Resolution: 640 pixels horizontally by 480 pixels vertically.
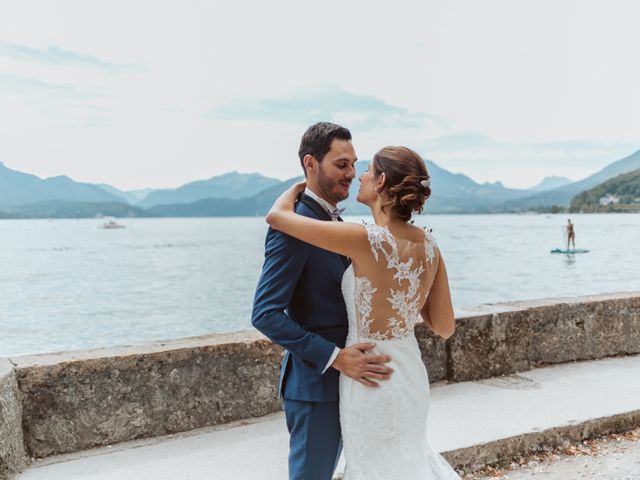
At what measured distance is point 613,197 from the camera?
6176 inches

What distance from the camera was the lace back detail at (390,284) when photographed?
7.68 ft

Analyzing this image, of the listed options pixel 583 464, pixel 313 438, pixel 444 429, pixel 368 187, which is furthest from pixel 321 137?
pixel 583 464

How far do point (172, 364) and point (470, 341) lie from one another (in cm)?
254

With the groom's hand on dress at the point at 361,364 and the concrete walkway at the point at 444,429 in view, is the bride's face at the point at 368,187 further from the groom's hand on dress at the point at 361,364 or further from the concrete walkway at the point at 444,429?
the concrete walkway at the point at 444,429

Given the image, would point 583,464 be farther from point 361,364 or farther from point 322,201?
point 322,201

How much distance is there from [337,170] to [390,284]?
→ 456 mm

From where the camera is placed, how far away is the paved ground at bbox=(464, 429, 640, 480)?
13.0 ft

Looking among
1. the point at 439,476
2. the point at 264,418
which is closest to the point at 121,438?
the point at 264,418

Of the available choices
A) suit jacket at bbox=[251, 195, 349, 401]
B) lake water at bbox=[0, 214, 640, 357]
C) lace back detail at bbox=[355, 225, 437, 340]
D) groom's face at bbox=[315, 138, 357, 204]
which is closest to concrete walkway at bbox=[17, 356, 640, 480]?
suit jacket at bbox=[251, 195, 349, 401]

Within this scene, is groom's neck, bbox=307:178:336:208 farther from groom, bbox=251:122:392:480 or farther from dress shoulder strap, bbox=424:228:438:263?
dress shoulder strap, bbox=424:228:438:263

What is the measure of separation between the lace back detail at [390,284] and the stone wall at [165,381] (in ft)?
7.43

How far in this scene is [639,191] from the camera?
144 metres

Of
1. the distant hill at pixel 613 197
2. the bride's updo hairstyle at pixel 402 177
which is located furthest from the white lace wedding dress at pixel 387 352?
the distant hill at pixel 613 197

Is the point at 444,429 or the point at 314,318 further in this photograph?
the point at 444,429
